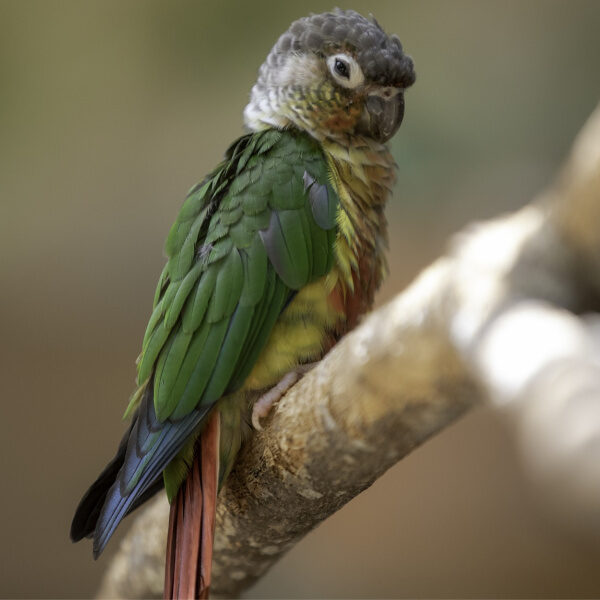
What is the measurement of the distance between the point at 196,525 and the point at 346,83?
2.02 feet

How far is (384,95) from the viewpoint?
104 centimetres

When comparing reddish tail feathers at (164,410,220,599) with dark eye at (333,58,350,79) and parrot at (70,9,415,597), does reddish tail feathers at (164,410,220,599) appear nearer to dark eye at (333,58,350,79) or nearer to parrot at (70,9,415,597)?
parrot at (70,9,415,597)

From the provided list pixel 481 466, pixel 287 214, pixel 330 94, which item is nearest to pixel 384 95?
pixel 330 94

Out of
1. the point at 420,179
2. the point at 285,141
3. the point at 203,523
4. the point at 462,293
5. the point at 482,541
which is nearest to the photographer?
the point at 462,293

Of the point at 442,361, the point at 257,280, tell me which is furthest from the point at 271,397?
the point at 442,361

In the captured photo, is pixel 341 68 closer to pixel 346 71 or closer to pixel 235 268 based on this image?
pixel 346 71

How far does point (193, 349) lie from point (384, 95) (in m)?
0.45

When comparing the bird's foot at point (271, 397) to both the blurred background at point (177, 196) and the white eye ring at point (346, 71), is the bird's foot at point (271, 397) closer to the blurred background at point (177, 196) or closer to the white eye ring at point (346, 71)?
the white eye ring at point (346, 71)

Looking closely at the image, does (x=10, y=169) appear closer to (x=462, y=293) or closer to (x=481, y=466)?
(x=481, y=466)

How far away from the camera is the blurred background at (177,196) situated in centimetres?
197

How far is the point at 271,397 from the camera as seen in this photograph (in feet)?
2.86

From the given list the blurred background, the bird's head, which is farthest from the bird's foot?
the blurred background

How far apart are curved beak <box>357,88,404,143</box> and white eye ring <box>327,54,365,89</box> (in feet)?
0.09

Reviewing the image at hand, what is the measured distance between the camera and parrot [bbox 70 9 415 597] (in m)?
0.86
